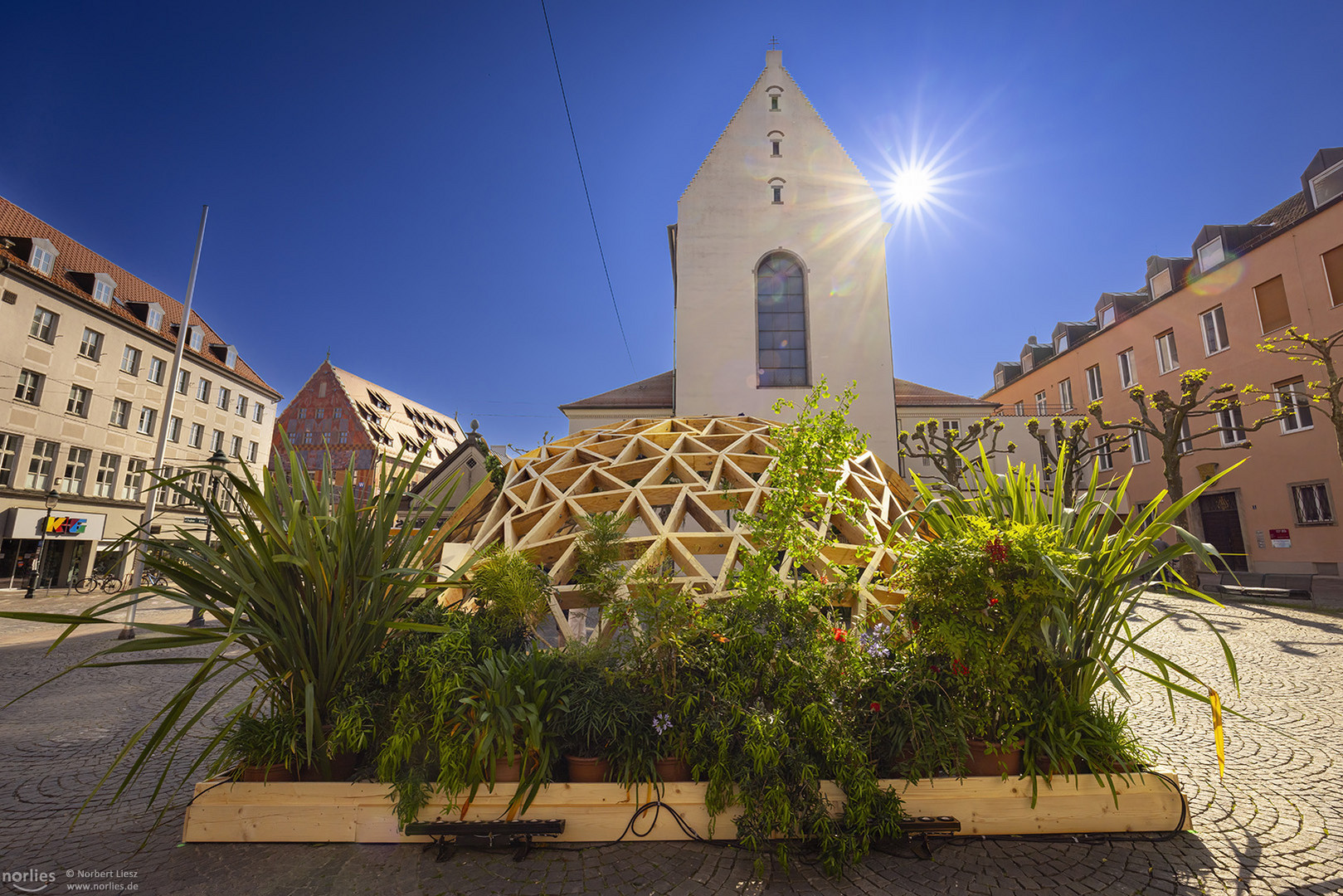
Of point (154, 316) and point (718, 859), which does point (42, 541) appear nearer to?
point (154, 316)

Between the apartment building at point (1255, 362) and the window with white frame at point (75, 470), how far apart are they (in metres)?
39.0

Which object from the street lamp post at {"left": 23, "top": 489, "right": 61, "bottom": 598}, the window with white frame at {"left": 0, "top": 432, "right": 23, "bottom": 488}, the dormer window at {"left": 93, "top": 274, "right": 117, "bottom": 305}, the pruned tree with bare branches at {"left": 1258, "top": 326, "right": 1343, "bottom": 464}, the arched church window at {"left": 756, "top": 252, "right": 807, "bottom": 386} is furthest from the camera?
the dormer window at {"left": 93, "top": 274, "right": 117, "bottom": 305}

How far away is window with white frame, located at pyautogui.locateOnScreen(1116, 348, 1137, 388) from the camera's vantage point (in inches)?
1042

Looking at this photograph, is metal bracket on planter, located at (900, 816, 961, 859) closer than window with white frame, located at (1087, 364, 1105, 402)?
Yes

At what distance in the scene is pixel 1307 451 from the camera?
1912cm

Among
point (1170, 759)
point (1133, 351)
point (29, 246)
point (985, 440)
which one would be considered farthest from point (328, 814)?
point (1133, 351)

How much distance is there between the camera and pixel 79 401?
23.0 metres

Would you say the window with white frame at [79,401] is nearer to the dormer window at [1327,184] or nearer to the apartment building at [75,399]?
the apartment building at [75,399]

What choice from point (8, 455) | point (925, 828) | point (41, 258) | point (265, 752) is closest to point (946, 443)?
point (925, 828)

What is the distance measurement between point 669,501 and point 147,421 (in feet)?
100

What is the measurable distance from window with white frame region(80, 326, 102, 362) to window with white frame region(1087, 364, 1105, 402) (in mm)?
43673

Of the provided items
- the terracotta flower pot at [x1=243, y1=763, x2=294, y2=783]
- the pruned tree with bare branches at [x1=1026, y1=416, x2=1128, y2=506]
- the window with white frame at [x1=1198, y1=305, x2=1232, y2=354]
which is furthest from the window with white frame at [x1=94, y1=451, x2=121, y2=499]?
the window with white frame at [x1=1198, y1=305, x2=1232, y2=354]

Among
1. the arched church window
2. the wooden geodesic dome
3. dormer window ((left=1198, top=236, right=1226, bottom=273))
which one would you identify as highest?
dormer window ((left=1198, top=236, right=1226, bottom=273))

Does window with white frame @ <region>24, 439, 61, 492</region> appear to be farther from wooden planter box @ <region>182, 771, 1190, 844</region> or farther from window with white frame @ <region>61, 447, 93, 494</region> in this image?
wooden planter box @ <region>182, 771, 1190, 844</region>
